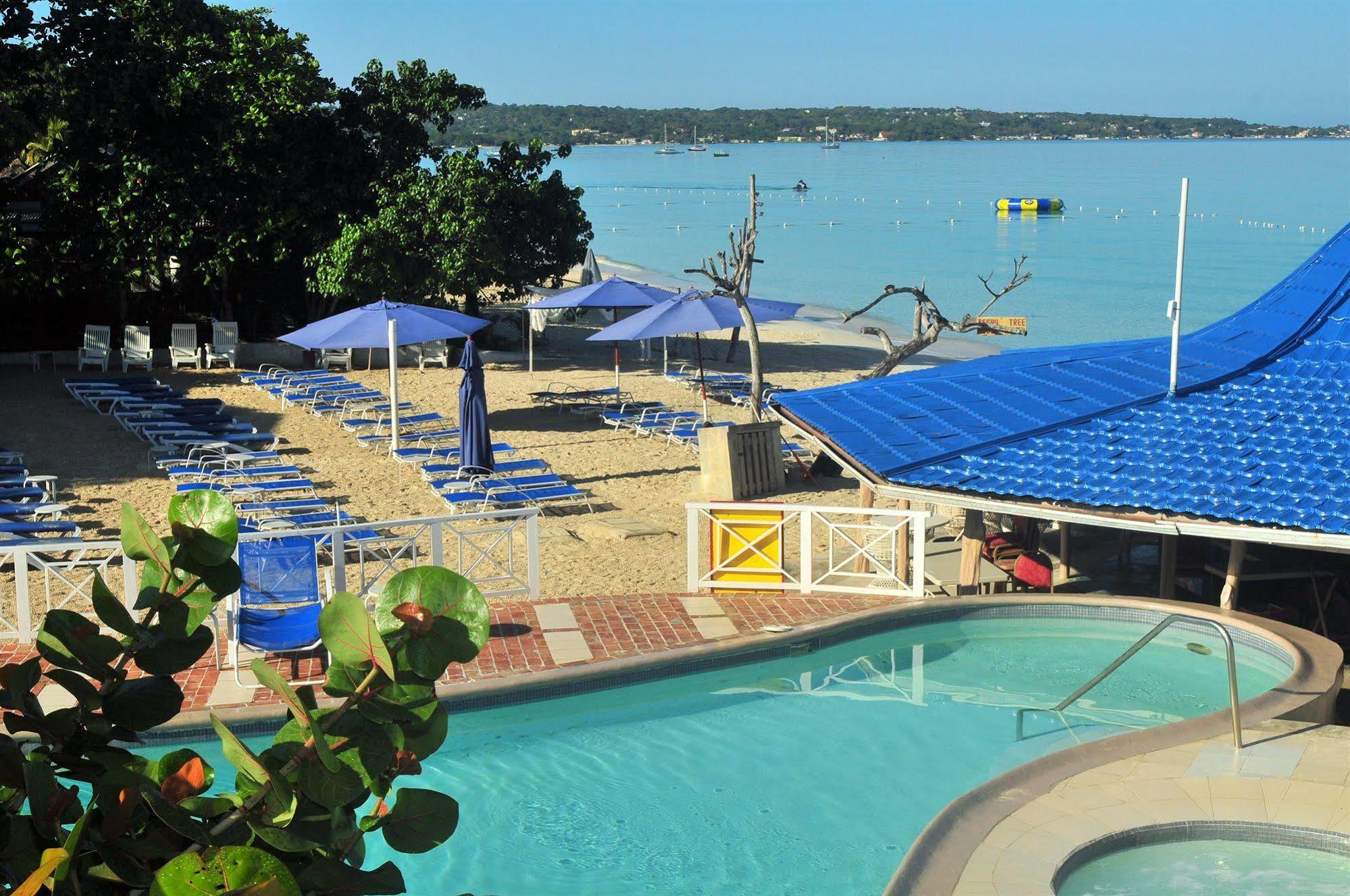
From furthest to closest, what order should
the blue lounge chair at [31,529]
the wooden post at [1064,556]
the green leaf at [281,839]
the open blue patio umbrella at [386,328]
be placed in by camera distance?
the open blue patio umbrella at [386,328] → the blue lounge chair at [31,529] → the wooden post at [1064,556] → the green leaf at [281,839]

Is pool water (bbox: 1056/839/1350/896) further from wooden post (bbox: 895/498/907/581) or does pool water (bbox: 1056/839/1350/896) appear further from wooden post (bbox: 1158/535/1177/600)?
wooden post (bbox: 895/498/907/581)

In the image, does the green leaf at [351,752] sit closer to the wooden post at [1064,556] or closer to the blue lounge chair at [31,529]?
the wooden post at [1064,556]

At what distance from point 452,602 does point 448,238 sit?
22.3m

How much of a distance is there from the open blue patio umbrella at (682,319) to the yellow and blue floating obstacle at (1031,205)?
258ft

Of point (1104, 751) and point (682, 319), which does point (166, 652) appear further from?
point (682, 319)

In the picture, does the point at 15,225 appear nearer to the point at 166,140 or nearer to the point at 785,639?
the point at 166,140

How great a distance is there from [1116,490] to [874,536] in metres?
3.52

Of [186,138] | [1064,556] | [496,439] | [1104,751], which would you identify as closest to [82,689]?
[1104,751]

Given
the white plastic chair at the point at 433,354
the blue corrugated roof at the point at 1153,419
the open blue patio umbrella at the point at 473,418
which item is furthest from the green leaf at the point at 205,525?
the white plastic chair at the point at 433,354

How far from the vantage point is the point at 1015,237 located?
77.6 meters

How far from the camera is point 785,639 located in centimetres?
1013

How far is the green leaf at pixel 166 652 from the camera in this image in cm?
259

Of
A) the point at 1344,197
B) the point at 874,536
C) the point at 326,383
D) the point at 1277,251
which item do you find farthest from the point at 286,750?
the point at 1344,197

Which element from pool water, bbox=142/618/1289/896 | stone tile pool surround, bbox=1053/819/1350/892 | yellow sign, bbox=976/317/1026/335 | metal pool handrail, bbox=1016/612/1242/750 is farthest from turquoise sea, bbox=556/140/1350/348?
stone tile pool surround, bbox=1053/819/1350/892
